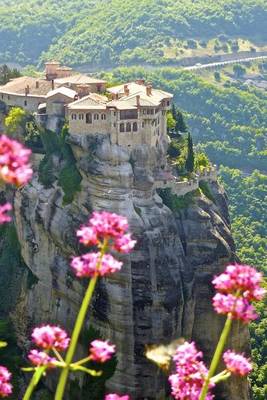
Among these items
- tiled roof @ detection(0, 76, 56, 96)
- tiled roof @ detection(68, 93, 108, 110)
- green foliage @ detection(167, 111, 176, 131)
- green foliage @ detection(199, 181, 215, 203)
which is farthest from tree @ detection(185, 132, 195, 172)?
tiled roof @ detection(0, 76, 56, 96)

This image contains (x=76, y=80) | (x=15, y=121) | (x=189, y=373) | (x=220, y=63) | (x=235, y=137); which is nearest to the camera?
(x=189, y=373)

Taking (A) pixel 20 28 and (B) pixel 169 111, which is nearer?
(B) pixel 169 111

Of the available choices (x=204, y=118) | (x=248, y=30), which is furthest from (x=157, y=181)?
(x=248, y=30)

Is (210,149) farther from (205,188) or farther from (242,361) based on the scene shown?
(242,361)

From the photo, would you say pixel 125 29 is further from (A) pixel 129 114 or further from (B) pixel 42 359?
(B) pixel 42 359

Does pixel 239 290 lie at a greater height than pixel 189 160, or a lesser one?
greater

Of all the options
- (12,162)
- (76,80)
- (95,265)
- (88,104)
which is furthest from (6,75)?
(12,162)

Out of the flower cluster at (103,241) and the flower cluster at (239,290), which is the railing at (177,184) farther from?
the flower cluster at (239,290)
